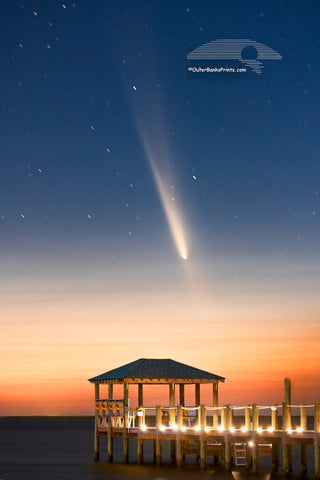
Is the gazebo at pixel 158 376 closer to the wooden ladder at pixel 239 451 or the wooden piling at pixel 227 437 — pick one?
the wooden ladder at pixel 239 451

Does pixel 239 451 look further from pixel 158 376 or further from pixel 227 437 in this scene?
pixel 158 376

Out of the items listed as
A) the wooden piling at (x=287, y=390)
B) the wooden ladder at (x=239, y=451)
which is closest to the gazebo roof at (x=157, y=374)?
the wooden ladder at (x=239, y=451)

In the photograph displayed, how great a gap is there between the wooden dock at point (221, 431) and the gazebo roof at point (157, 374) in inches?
52.4

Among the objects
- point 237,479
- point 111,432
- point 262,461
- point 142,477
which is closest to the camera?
point 237,479

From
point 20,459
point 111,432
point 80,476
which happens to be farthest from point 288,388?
point 20,459

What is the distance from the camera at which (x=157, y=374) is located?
35938 millimetres

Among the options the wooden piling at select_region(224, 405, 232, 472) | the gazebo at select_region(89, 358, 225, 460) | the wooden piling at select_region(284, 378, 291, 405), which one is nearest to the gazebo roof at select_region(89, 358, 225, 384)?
the gazebo at select_region(89, 358, 225, 460)

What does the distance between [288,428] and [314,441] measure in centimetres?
152

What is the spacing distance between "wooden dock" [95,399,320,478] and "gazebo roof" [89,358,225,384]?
133 centimetres

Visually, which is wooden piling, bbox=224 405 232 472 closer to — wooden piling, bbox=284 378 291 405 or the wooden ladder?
the wooden ladder

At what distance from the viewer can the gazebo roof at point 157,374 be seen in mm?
35781

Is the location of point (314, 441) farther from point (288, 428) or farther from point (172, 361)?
point (172, 361)

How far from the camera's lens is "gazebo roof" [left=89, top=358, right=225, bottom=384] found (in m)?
35.8

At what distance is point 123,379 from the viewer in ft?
117
